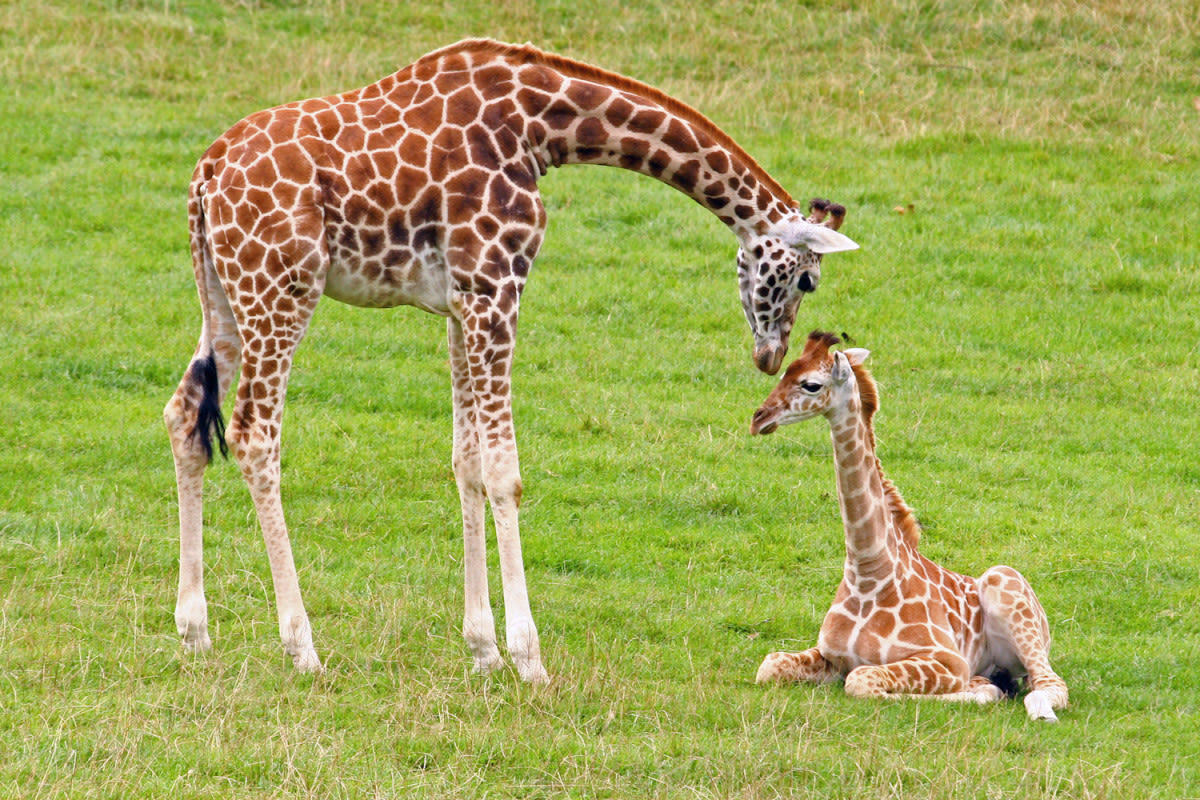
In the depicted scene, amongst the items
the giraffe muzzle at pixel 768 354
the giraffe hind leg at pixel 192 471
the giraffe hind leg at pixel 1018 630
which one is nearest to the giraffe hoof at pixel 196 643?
the giraffe hind leg at pixel 192 471

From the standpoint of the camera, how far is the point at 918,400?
13.7 metres

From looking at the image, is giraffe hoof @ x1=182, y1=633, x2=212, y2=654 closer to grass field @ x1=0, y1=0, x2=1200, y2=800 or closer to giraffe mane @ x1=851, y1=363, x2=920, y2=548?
grass field @ x1=0, y1=0, x2=1200, y2=800

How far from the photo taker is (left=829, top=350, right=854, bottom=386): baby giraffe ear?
834cm

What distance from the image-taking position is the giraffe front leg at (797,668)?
8.41 meters

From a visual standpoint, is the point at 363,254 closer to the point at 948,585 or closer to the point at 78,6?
the point at 948,585

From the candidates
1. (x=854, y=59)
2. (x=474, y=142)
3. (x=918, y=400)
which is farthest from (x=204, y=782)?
(x=854, y=59)

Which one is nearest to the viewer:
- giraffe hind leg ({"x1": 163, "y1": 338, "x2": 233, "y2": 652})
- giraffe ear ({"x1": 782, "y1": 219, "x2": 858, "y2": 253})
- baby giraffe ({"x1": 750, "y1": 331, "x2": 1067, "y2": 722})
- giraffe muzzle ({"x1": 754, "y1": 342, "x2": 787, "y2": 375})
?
baby giraffe ({"x1": 750, "y1": 331, "x2": 1067, "y2": 722})

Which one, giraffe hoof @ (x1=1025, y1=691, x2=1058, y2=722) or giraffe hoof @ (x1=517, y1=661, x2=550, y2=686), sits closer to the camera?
giraffe hoof @ (x1=1025, y1=691, x2=1058, y2=722)

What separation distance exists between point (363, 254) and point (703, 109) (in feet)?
39.1

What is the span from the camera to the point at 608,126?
8.54 metres

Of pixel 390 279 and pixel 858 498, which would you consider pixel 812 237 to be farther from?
pixel 390 279

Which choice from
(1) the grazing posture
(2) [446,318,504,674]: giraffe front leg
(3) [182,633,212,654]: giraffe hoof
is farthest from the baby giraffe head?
(3) [182,633,212,654]: giraffe hoof

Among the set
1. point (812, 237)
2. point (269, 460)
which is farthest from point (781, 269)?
point (269, 460)

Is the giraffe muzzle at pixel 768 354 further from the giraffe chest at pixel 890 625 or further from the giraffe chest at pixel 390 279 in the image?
the giraffe chest at pixel 390 279
